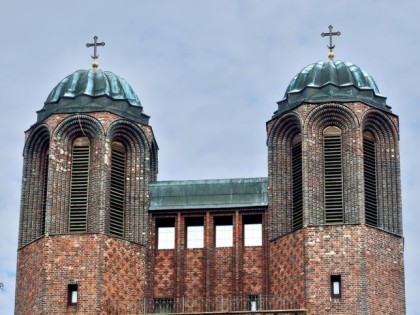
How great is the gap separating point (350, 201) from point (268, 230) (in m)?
3.63

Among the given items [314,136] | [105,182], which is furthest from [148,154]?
[314,136]

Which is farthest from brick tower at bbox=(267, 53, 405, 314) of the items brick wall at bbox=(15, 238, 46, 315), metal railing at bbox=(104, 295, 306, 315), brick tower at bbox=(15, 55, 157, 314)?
brick wall at bbox=(15, 238, 46, 315)

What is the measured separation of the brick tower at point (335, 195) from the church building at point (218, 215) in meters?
0.06

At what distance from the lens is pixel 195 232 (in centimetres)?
6794

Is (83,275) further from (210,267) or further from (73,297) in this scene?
(210,267)

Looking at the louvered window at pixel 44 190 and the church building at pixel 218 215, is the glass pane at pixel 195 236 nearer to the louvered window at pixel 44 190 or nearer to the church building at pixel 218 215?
the church building at pixel 218 215

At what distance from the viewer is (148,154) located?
69188 mm

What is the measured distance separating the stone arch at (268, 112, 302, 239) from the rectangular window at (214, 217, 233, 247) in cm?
190

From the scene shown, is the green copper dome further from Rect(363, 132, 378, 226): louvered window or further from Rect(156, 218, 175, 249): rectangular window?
Rect(363, 132, 378, 226): louvered window

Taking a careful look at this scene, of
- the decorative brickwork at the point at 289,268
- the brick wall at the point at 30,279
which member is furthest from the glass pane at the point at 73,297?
the decorative brickwork at the point at 289,268

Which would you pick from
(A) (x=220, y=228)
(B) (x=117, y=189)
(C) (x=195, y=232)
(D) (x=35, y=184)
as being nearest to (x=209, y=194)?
(A) (x=220, y=228)

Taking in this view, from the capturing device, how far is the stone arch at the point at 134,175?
6738cm

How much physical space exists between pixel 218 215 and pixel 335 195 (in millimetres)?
5010

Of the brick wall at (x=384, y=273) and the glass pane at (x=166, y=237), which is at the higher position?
the glass pane at (x=166, y=237)
